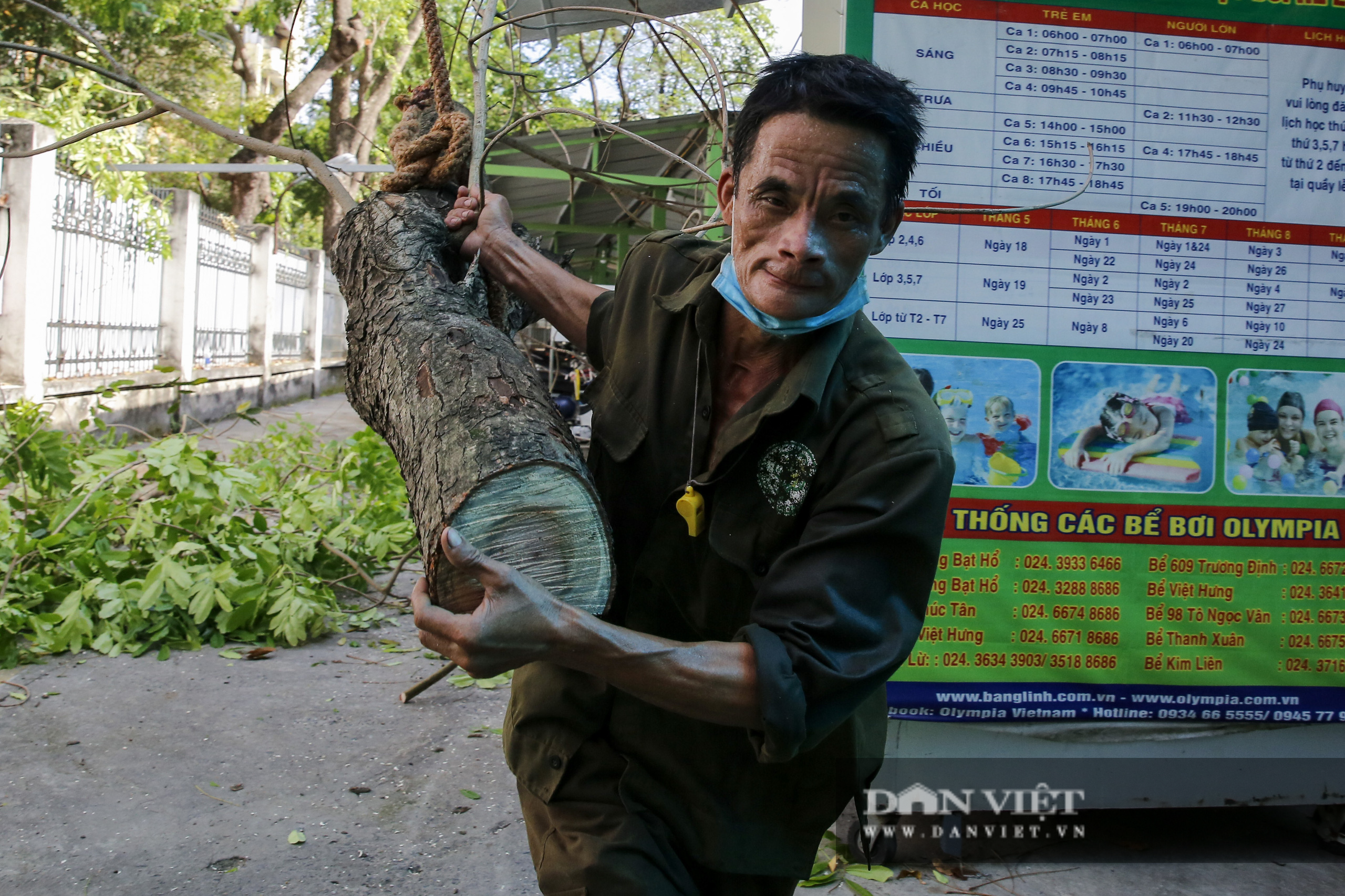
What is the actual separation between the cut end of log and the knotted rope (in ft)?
3.29

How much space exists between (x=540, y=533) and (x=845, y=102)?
2.58 feet

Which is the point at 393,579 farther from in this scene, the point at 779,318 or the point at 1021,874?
the point at 779,318

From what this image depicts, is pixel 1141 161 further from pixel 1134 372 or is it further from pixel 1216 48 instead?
pixel 1134 372

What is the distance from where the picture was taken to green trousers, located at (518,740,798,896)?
1.62 metres

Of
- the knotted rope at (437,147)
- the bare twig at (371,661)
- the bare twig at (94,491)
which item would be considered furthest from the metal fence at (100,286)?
the knotted rope at (437,147)

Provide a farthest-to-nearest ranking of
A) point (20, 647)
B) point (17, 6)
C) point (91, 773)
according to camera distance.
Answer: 1. point (17, 6)
2. point (20, 647)
3. point (91, 773)

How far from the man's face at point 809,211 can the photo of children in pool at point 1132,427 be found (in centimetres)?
142

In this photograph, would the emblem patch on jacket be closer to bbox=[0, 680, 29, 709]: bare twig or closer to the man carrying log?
the man carrying log

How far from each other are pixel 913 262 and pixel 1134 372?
70 centimetres

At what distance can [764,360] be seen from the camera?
172cm

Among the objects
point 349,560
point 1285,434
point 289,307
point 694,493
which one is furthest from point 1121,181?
point 289,307

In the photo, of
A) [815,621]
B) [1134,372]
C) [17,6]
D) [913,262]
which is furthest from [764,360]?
[17,6]

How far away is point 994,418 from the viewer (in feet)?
9.10

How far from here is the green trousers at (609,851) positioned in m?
1.62
